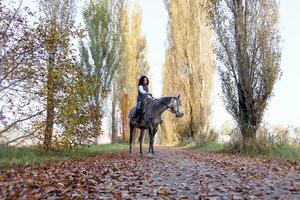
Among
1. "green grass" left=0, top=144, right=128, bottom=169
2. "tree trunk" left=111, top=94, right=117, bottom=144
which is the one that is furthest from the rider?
"tree trunk" left=111, top=94, right=117, bottom=144

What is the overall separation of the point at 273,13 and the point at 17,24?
9759mm

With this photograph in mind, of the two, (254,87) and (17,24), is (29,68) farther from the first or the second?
(254,87)

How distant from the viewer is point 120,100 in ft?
94.4

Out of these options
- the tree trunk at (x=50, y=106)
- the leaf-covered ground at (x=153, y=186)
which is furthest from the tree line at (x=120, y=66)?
the leaf-covered ground at (x=153, y=186)

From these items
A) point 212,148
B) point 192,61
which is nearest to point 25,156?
point 212,148

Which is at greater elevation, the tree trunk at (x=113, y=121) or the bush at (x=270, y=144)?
the tree trunk at (x=113, y=121)

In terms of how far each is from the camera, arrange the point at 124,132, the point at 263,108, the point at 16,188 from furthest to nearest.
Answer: the point at 124,132 → the point at 263,108 → the point at 16,188

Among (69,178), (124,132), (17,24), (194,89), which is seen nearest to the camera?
(69,178)

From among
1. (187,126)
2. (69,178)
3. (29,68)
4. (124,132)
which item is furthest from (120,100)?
(69,178)

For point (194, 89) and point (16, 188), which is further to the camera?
point (194, 89)

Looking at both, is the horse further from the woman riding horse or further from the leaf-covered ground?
the leaf-covered ground

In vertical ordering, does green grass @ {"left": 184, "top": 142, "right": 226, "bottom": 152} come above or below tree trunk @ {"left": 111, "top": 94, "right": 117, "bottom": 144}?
below

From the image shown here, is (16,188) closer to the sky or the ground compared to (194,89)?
closer to the ground

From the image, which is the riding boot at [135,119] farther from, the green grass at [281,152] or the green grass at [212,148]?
the green grass at [212,148]
